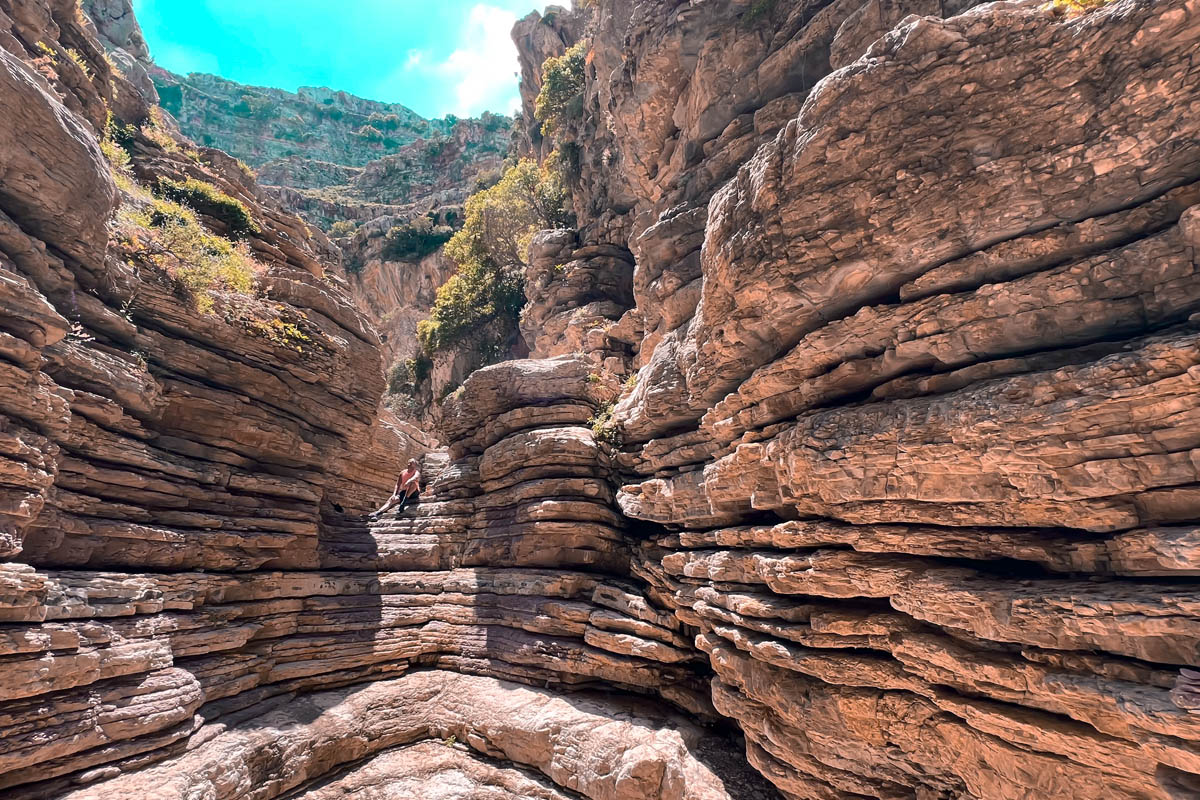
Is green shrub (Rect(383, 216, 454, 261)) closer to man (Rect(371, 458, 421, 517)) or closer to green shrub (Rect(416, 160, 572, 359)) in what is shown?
green shrub (Rect(416, 160, 572, 359))

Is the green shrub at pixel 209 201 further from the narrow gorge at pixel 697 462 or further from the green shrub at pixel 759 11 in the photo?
the green shrub at pixel 759 11

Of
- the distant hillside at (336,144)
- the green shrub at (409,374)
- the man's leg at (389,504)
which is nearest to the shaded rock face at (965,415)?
the man's leg at (389,504)

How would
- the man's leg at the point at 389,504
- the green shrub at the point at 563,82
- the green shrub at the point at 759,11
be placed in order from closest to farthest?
the green shrub at the point at 759,11
the man's leg at the point at 389,504
the green shrub at the point at 563,82

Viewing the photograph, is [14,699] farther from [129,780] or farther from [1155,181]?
[1155,181]

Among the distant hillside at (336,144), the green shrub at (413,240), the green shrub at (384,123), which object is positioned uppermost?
the green shrub at (384,123)

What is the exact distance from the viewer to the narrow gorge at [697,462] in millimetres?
5254

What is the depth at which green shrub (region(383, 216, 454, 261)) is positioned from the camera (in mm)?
47969

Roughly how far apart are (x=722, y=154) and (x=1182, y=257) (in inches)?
392

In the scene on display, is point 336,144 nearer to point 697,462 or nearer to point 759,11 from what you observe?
point 759,11

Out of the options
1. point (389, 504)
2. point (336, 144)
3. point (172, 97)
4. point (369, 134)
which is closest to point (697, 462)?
point (389, 504)

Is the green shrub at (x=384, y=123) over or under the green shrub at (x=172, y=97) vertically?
over

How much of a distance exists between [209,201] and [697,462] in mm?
17112

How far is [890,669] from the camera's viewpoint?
6930 mm

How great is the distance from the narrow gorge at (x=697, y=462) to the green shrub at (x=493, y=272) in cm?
1515
